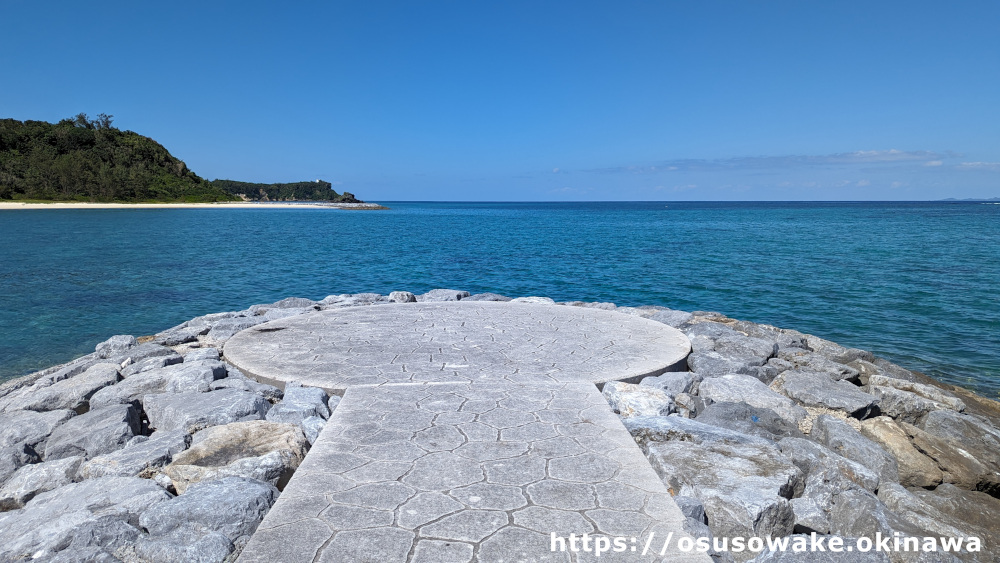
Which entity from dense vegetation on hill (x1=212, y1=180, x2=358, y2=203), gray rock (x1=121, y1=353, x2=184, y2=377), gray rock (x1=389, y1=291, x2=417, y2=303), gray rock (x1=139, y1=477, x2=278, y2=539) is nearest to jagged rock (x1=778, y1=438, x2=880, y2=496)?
gray rock (x1=139, y1=477, x2=278, y2=539)

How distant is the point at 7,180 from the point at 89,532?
79554 mm

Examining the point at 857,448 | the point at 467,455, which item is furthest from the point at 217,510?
the point at 857,448

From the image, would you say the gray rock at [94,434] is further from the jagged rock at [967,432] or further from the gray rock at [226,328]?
the jagged rock at [967,432]

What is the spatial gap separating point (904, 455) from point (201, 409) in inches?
226

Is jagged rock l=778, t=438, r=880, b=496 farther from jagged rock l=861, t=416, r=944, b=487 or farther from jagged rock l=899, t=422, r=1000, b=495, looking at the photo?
jagged rock l=899, t=422, r=1000, b=495

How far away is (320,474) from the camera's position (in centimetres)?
352

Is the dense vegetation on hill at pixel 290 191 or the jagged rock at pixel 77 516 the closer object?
the jagged rock at pixel 77 516

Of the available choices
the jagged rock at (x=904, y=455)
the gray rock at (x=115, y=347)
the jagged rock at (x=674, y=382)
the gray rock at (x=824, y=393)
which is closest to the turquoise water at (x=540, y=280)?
the gray rock at (x=115, y=347)

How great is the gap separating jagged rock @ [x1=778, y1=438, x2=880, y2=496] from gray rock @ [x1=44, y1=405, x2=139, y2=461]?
5087 mm

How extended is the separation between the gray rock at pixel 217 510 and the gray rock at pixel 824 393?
4.86m

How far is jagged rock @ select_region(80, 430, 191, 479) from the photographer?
3881 millimetres

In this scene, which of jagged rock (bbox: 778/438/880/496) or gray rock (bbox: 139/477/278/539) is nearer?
gray rock (bbox: 139/477/278/539)

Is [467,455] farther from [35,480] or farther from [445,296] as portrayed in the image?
[445,296]

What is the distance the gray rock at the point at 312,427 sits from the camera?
14.0 ft
